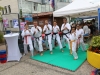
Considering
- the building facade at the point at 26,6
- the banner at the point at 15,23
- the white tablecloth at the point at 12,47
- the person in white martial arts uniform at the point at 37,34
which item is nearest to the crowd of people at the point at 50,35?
the person in white martial arts uniform at the point at 37,34

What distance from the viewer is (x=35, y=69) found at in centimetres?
435

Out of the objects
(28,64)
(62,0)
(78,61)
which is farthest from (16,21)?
(62,0)

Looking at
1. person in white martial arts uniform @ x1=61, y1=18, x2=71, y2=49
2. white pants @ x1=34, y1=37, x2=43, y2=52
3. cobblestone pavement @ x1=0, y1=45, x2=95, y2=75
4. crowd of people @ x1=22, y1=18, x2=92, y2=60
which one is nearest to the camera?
cobblestone pavement @ x1=0, y1=45, x2=95, y2=75

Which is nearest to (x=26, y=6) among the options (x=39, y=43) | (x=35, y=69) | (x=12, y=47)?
(x=39, y=43)

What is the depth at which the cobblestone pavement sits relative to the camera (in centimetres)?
400

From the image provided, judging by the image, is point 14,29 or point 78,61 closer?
point 78,61

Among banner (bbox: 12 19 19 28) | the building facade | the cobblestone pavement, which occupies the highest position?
the building facade

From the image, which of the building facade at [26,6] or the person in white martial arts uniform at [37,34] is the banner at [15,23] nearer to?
the person in white martial arts uniform at [37,34]

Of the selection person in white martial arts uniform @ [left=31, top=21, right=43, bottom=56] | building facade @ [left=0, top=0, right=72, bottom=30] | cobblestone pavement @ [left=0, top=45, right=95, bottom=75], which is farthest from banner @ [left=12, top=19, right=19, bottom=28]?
building facade @ [left=0, top=0, right=72, bottom=30]

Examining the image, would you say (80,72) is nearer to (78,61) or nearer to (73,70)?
(73,70)

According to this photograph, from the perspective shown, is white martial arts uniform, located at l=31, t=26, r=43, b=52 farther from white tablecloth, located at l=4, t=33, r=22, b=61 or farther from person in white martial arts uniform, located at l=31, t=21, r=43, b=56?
white tablecloth, located at l=4, t=33, r=22, b=61

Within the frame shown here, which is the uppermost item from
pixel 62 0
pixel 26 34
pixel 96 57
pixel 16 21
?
pixel 62 0

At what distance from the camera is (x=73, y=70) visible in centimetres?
406

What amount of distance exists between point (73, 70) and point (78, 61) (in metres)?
0.85
